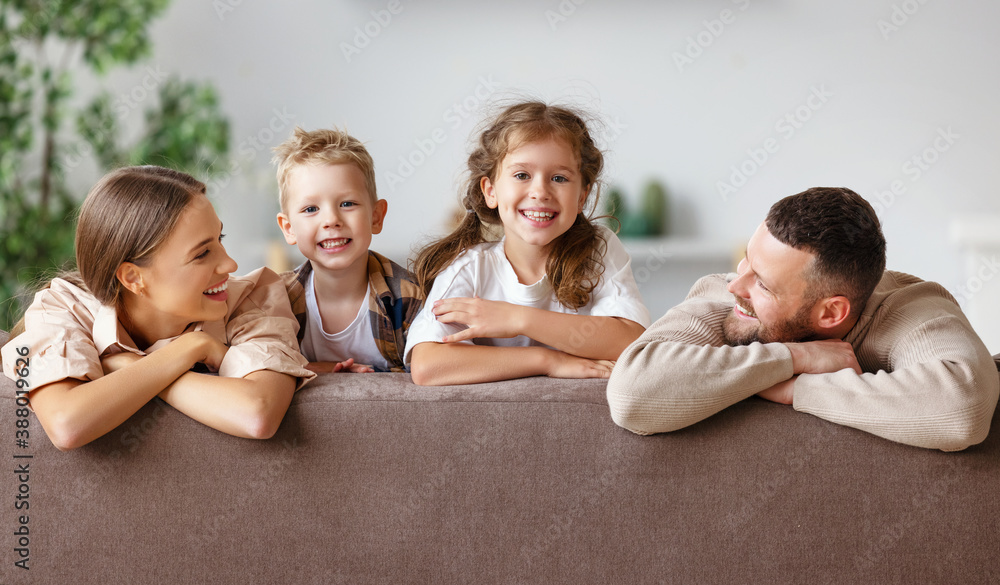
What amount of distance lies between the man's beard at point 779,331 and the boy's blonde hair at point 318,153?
3.00 feet

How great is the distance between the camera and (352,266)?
1.83 metres

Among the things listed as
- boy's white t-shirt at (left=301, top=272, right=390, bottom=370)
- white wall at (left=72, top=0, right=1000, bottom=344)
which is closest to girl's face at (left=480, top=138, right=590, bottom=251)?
boy's white t-shirt at (left=301, top=272, right=390, bottom=370)

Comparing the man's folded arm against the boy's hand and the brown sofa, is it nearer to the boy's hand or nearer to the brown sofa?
the brown sofa

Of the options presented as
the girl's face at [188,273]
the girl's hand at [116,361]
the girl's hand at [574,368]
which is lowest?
the girl's hand at [574,368]

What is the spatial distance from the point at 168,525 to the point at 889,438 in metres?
1.18

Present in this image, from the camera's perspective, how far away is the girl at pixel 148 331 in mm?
1249

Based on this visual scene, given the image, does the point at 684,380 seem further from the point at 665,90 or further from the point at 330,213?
the point at 665,90

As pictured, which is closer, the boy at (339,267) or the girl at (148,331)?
the girl at (148,331)

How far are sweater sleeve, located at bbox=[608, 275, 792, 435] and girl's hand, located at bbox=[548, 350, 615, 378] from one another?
226 mm

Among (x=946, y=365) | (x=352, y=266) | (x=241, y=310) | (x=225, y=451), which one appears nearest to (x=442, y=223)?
(x=352, y=266)

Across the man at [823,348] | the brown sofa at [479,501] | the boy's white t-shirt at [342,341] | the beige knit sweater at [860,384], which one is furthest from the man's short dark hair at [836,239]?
the boy's white t-shirt at [342,341]

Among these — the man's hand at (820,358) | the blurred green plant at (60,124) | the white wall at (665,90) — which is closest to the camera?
the man's hand at (820,358)

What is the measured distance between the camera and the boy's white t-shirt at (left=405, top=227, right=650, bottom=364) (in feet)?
5.49

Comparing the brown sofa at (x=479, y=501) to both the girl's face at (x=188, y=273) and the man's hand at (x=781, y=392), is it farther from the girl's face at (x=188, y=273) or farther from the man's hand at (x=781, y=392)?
the girl's face at (x=188, y=273)
